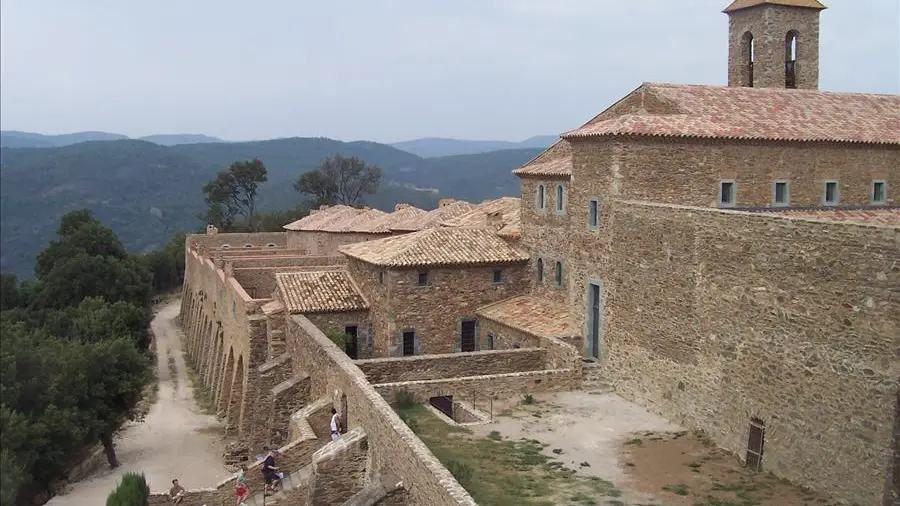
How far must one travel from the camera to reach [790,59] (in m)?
27.4

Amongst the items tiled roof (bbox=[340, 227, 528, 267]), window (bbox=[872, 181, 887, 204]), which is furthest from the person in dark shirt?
window (bbox=[872, 181, 887, 204])

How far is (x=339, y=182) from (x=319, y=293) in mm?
65089

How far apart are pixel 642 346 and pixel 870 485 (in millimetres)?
6511

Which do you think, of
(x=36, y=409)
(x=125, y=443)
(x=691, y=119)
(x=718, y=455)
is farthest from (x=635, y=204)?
(x=125, y=443)

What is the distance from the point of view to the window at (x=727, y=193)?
18781mm

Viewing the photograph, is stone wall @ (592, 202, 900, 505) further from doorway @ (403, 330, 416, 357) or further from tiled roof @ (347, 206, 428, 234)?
tiled roof @ (347, 206, 428, 234)

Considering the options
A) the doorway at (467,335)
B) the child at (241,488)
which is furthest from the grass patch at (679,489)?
the doorway at (467,335)

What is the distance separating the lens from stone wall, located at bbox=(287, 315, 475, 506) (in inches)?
475

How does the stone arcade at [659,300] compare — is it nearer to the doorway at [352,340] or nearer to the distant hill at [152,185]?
the doorway at [352,340]

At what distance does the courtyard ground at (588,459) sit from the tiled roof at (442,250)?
6562 millimetres

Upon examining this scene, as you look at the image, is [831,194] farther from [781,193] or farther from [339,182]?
[339,182]

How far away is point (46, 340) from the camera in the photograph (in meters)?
15.6

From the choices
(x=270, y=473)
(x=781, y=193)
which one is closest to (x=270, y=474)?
(x=270, y=473)

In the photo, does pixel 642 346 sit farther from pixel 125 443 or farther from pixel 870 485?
pixel 125 443
